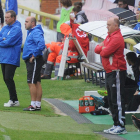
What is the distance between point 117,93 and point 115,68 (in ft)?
1.29

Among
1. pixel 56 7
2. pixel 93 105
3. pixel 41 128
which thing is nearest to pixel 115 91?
pixel 41 128

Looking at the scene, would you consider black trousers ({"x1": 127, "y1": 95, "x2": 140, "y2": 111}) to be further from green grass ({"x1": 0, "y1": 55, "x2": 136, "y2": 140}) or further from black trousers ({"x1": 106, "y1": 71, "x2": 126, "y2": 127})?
black trousers ({"x1": 106, "y1": 71, "x2": 126, "y2": 127})

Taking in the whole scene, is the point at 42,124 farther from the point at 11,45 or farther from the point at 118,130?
the point at 11,45

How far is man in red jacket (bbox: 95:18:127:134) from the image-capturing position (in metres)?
7.60

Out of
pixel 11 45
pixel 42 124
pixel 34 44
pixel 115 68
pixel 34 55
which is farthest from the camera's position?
pixel 11 45

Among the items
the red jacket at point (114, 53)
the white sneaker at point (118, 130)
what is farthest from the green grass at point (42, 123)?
the red jacket at point (114, 53)

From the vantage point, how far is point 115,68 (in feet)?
24.9

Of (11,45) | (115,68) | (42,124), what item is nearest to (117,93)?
(115,68)

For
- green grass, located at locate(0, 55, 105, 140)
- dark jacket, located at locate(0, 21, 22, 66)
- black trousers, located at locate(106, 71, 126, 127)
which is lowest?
green grass, located at locate(0, 55, 105, 140)

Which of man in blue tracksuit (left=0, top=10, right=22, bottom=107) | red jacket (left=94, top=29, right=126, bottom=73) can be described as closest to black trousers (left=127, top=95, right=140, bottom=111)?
red jacket (left=94, top=29, right=126, bottom=73)

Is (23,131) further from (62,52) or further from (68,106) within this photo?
(62,52)

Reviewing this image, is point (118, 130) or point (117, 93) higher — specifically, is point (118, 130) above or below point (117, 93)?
below

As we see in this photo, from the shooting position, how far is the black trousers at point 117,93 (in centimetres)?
762

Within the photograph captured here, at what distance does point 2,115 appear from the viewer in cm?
889
